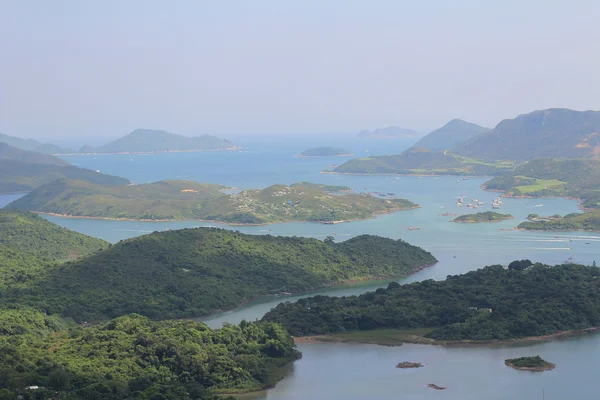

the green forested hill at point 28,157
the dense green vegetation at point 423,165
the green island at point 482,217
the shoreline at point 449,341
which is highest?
the dense green vegetation at point 423,165

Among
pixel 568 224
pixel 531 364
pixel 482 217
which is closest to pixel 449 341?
pixel 531 364

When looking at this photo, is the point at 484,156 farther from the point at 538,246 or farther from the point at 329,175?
the point at 538,246

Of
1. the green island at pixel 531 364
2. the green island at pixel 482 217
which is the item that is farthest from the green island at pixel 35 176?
the green island at pixel 531 364

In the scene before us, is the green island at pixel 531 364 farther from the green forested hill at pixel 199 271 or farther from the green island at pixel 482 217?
the green island at pixel 482 217

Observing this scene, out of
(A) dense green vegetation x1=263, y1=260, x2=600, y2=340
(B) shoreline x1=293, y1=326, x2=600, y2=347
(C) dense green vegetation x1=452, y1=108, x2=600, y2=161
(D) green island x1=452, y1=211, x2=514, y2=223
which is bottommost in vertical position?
(B) shoreline x1=293, y1=326, x2=600, y2=347

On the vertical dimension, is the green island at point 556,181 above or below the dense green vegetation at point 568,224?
above

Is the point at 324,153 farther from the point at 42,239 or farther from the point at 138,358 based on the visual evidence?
the point at 138,358

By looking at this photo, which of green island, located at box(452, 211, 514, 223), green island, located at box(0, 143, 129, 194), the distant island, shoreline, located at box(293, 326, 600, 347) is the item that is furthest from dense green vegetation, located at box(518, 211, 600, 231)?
the distant island

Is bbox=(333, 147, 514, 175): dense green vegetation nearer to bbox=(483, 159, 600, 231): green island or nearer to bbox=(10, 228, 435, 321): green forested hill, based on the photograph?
bbox=(483, 159, 600, 231): green island

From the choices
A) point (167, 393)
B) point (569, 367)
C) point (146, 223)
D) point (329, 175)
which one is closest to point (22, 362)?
point (167, 393)
